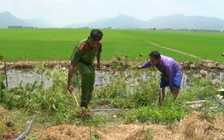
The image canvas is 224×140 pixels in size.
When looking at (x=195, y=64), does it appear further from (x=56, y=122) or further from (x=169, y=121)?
(x=56, y=122)

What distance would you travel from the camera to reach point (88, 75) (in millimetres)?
4105

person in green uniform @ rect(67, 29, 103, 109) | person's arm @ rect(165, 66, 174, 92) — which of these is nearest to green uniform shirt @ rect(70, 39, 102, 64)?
person in green uniform @ rect(67, 29, 103, 109)

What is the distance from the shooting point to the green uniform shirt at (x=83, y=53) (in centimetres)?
395

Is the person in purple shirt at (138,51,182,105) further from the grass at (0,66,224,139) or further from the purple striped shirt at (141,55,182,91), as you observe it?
the grass at (0,66,224,139)

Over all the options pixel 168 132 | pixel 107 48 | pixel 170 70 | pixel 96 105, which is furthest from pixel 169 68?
pixel 107 48

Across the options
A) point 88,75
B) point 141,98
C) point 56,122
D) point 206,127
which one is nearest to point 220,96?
point 141,98

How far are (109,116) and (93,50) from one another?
1.19 meters

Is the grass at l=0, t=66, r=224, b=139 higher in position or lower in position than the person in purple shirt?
lower

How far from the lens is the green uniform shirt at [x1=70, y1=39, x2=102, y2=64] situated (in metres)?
3.95

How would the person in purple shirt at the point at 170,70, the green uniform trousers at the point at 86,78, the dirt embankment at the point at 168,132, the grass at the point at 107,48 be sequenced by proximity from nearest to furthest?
the dirt embankment at the point at 168,132
the green uniform trousers at the point at 86,78
the person in purple shirt at the point at 170,70
the grass at the point at 107,48

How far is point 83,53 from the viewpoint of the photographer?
4062mm

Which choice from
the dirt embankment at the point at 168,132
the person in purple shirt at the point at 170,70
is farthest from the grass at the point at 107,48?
the dirt embankment at the point at 168,132

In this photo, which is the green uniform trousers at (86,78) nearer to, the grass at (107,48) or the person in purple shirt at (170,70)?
the person in purple shirt at (170,70)

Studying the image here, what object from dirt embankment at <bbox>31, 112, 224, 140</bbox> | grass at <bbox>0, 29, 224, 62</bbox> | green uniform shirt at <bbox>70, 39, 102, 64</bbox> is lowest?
grass at <bbox>0, 29, 224, 62</bbox>
